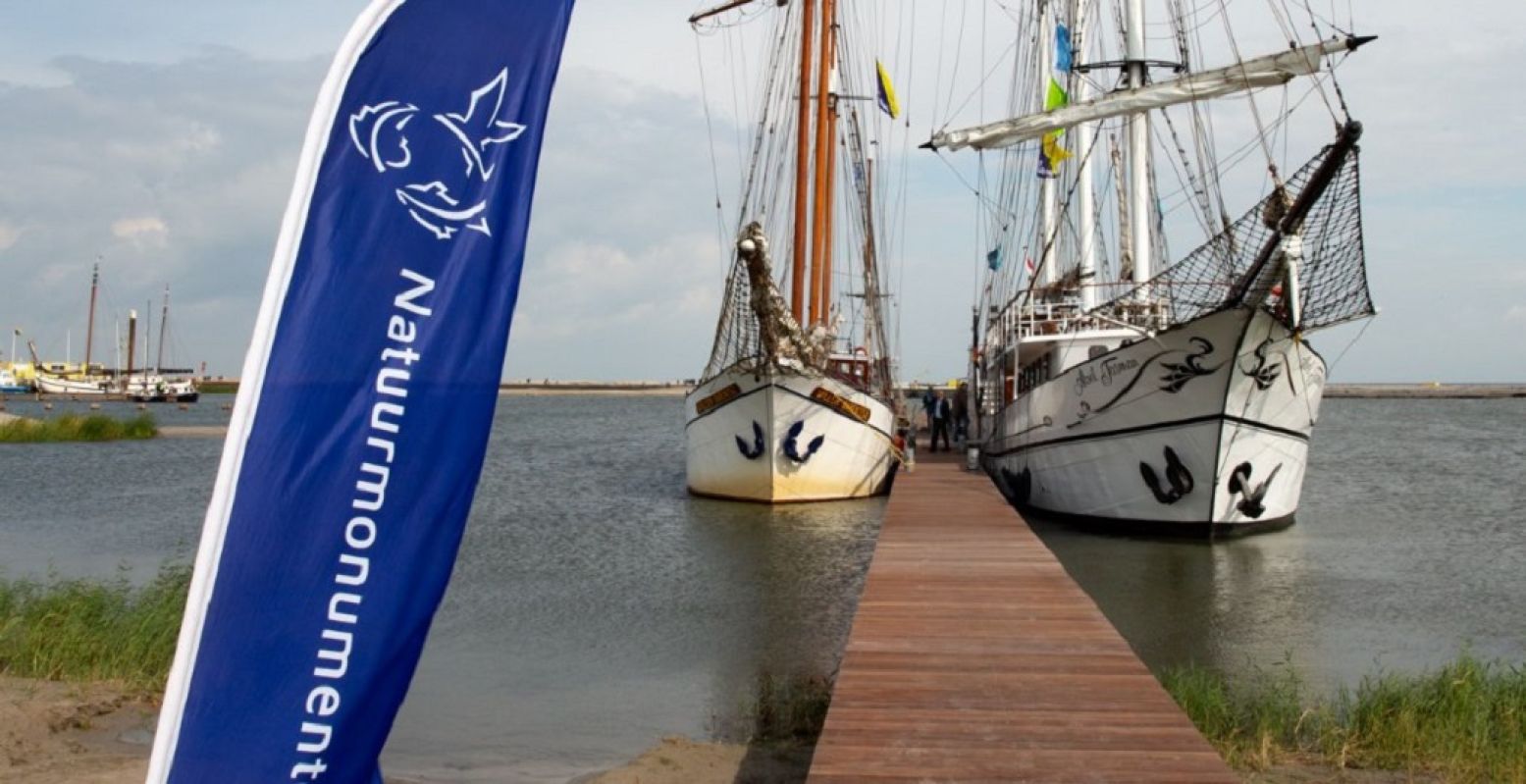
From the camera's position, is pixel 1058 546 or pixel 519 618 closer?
pixel 519 618

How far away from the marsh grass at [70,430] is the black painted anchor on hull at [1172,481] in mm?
43445

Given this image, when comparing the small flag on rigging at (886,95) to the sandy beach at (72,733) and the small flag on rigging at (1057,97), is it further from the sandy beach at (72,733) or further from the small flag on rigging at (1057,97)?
the sandy beach at (72,733)

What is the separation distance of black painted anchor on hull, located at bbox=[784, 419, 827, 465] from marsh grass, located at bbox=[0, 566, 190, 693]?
15.5 metres

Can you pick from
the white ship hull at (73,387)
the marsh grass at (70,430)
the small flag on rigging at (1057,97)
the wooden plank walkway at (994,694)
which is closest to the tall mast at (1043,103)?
the small flag on rigging at (1057,97)

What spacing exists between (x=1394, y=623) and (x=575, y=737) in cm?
950

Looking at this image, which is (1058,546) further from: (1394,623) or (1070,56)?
(1070,56)

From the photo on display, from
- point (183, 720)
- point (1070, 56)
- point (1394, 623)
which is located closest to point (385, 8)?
point (183, 720)

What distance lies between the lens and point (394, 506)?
2.91 m

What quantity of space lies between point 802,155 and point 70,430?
3509cm

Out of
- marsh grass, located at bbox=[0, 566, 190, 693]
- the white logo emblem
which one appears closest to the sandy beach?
marsh grass, located at bbox=[0, 566, 190, 693]

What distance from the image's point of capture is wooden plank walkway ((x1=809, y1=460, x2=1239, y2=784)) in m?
5.64

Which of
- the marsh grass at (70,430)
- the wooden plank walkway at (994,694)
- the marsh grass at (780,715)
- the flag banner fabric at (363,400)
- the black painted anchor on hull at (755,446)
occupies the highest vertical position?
the flag banner fabric at (363,400)

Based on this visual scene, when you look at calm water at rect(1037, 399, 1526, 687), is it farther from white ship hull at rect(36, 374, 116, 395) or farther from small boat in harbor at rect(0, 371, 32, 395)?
small boat in harbor at rect(0, 371, 32, 395)

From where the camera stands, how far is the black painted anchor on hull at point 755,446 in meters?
27.0
